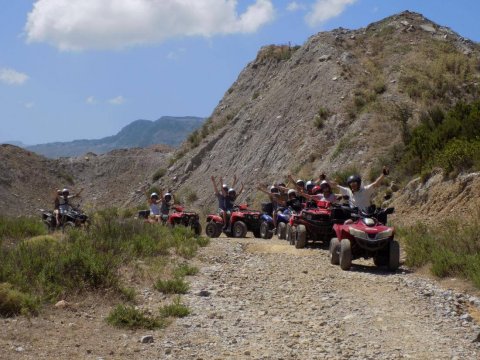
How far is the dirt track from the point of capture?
6812mm

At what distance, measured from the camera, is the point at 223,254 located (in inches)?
539

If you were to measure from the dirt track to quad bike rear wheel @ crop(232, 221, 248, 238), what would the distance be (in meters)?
8.30

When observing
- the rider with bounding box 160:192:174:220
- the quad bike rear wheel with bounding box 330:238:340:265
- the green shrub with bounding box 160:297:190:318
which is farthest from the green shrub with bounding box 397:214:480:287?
the rider with bounding box 160:192:174:220

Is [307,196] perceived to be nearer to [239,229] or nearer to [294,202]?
[294,202]

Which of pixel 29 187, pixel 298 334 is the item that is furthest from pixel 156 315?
pixel 29 187

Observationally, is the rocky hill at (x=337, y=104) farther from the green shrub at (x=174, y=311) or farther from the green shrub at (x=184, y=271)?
the green shrub at (x=174, y=311)

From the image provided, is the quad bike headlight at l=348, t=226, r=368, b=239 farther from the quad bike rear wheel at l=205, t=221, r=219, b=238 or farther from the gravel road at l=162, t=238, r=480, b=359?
the quad bike rear wheel at l=205, t=221, r=219, b=238

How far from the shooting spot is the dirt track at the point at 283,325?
6.81 m

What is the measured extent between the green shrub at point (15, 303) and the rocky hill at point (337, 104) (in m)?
17.2

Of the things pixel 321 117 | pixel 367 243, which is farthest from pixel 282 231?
pixel 321 117

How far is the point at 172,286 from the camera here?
962cm

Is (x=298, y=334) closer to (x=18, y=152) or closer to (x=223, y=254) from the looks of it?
(x=223, y=254)

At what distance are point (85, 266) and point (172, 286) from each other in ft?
4.27

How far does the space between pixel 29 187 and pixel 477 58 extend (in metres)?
35.4
